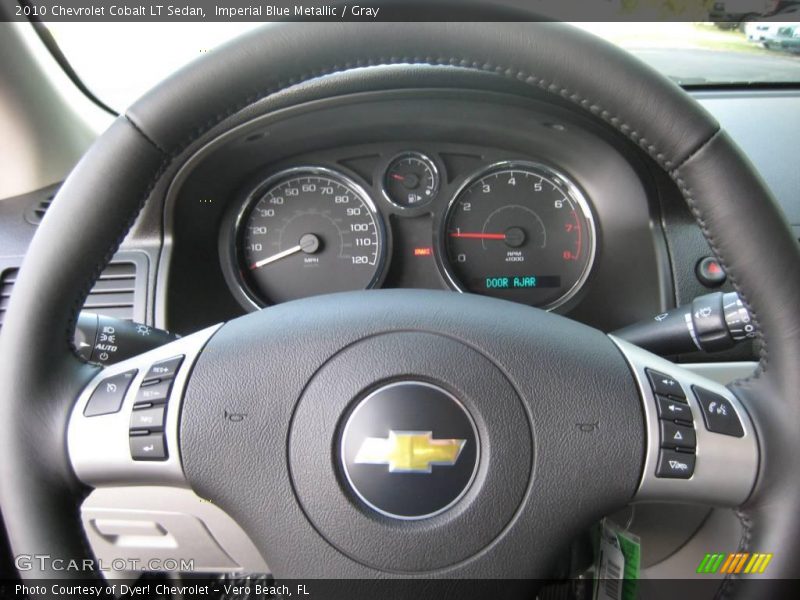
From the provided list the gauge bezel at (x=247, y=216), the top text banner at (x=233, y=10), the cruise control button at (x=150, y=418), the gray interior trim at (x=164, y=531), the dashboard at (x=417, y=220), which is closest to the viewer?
the cruise control button at (x=150, y=418)

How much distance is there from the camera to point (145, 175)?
3.02 ft

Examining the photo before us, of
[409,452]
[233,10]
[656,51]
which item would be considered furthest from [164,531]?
[656,51]

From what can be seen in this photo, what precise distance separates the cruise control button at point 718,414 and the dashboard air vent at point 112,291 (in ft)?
4.39

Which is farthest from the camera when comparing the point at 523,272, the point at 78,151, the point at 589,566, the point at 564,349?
the point at 523,272

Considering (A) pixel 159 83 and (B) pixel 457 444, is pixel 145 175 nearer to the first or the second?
(A) pixel 159 83

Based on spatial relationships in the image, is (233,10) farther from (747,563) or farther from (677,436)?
(747,563)

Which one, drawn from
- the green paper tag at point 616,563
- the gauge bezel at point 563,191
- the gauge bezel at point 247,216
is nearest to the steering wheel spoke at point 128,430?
the green paper tag at point 616,563

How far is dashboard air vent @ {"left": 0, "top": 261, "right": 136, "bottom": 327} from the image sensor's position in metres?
1.79

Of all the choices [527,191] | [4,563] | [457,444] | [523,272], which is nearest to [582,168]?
[527,191]

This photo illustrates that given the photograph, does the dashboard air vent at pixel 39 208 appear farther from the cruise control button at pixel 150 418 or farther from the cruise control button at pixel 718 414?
the cruise control button at pixel 718 414

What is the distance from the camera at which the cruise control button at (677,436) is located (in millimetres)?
946

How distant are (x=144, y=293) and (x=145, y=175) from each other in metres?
0.94

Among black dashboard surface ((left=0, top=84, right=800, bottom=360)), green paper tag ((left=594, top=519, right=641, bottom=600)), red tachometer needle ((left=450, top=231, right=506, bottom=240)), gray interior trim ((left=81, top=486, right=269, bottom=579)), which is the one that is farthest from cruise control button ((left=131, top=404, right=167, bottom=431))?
red tachometer needle ((left=450, top=231, right=506, bottom=240))

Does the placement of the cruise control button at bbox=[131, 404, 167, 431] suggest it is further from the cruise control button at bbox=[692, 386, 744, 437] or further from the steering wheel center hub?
the cruise control button at bbox=[692, 386, 744, 437]
